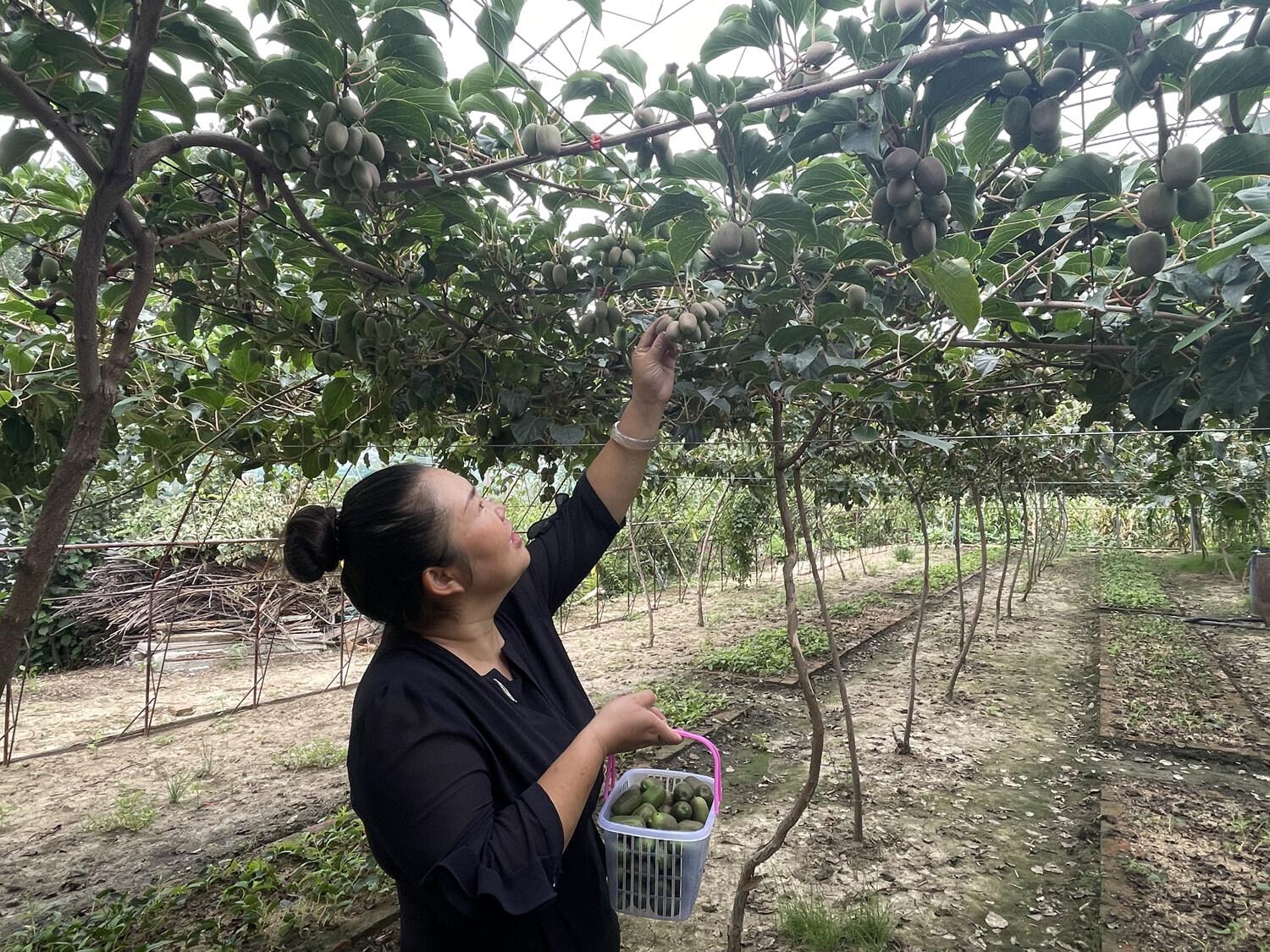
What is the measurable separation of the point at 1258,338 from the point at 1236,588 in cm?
1395

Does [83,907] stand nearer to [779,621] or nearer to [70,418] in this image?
[70,418]

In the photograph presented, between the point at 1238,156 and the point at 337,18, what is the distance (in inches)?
46.2

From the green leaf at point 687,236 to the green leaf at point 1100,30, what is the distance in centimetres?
56

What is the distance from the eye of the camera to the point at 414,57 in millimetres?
1119

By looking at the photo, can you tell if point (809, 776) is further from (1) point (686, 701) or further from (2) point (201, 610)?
(2) point (201, 610)

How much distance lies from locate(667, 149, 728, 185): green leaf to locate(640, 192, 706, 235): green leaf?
32mm

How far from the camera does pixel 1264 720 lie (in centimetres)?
506

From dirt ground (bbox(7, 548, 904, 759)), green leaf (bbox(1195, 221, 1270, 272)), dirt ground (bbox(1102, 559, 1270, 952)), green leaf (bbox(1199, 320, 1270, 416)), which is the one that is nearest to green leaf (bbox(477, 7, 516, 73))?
green leaf (bbox(1195, 221, 1270, 272))

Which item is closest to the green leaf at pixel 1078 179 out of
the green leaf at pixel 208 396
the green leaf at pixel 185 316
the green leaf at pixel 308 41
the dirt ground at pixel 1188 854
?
the green leaf at pixel 308 41

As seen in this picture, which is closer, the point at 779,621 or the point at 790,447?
the point at 790,447

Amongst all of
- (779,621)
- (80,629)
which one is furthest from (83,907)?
(779,621)

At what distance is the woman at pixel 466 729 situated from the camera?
93 centimetres

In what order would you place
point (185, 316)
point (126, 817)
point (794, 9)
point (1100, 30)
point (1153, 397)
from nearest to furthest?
point (1100, 30), point (794, 9), point (1153, 397), point (185, 316), point (126, 817)

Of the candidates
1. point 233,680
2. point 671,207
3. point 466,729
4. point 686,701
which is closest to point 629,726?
point 466,729
